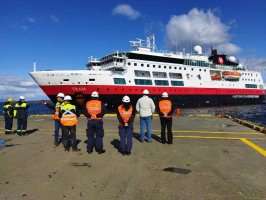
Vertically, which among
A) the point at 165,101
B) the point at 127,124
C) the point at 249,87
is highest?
the point at 249,87

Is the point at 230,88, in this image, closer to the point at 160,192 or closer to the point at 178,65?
the point at 178,65

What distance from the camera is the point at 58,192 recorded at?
4758 mm

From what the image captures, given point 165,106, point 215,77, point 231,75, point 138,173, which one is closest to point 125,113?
point 165,106

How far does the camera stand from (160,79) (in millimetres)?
42094

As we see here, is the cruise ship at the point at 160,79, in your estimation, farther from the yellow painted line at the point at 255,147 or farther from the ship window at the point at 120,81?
the yellow painted line at the point at 255,147

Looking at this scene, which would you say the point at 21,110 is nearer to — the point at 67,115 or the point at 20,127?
the point at 20,127

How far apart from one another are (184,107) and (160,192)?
39981 mm

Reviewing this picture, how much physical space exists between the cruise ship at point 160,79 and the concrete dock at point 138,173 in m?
26.0

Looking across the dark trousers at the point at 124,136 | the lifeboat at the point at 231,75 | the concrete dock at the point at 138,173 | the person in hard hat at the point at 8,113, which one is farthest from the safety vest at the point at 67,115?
the lifeboat at the point at 231,75

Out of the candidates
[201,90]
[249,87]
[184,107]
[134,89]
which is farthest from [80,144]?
[249,87]

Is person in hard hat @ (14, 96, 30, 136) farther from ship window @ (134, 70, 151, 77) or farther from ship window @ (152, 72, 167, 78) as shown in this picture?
ship window @ (152, 72, 167, 78)

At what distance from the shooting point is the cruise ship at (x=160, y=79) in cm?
3478

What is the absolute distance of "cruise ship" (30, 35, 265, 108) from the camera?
34781 mm

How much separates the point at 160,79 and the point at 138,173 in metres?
36.7
